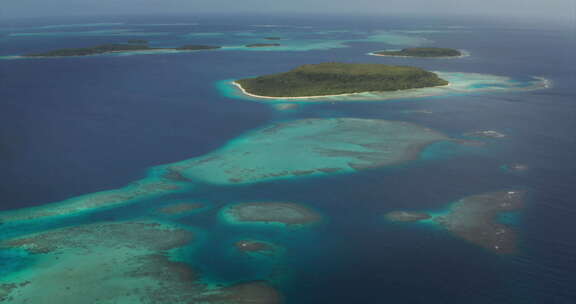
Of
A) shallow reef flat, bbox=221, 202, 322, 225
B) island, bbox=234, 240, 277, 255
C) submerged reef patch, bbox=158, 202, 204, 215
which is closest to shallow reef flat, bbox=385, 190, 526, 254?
shallow reef flat, bbox=221, 202, 322, 225

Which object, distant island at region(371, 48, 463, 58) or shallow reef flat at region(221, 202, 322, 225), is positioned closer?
shallow reef flat at region(221, 202, 322, 225)

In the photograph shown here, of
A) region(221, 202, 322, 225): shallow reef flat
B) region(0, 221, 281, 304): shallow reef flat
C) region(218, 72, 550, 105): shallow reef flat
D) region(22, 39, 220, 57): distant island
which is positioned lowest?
region(0, 221, 281, 304): shallow reef flat

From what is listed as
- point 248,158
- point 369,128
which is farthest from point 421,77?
point 248,158

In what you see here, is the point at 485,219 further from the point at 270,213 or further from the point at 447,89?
the point at 447,89

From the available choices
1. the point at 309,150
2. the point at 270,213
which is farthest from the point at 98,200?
the point at 309,150

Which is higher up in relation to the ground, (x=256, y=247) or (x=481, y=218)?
(x=481, y=218)

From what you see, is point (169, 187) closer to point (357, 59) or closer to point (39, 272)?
point (39, 272)

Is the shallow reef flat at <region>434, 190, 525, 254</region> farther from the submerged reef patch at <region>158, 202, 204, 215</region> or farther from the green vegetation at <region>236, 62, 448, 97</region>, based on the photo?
the green vegetation at <region>236, 62, 448, 97</region>
